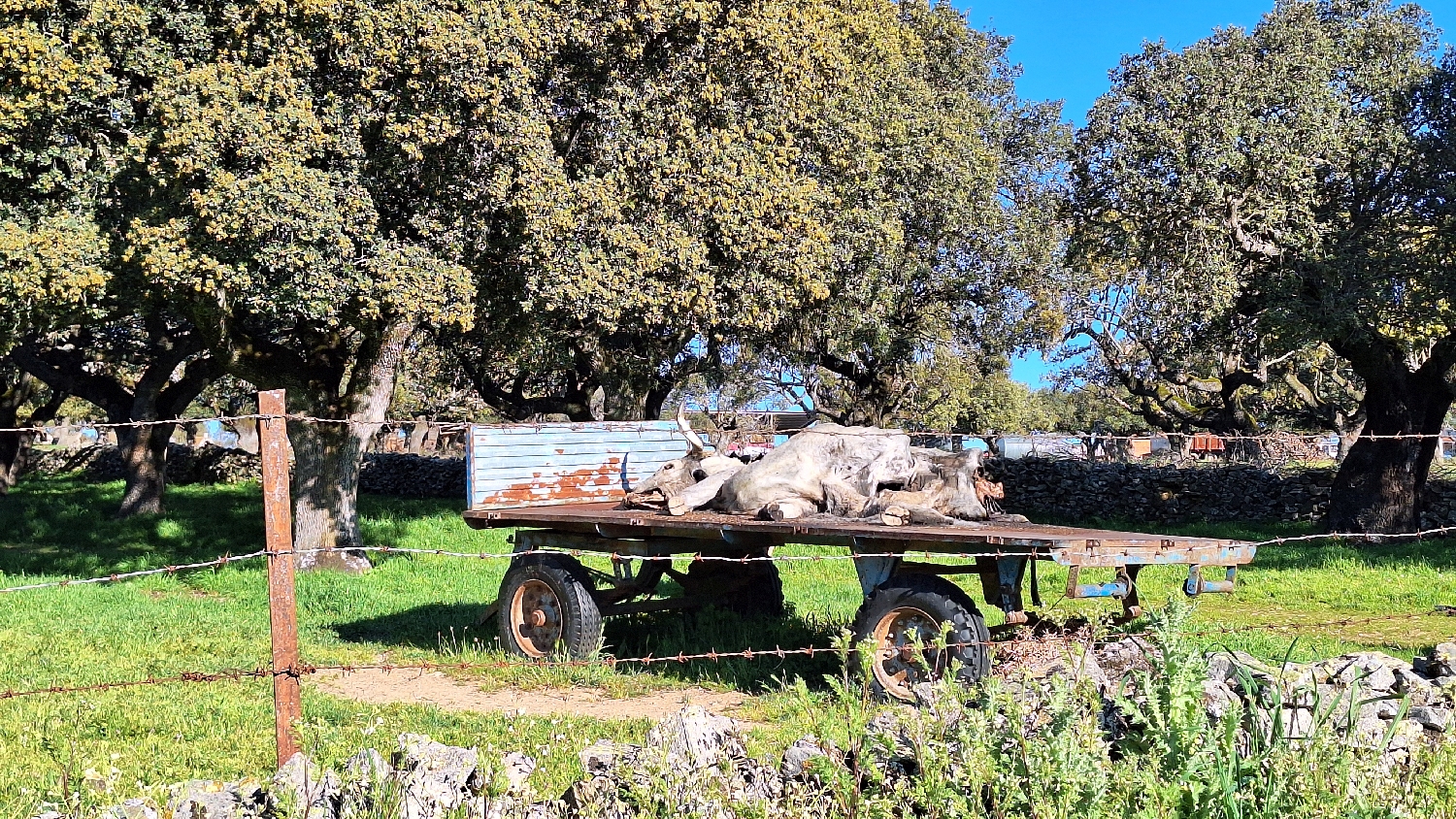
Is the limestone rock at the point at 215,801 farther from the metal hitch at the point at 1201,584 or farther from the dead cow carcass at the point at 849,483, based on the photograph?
the metal hitch at the point at 1201,584

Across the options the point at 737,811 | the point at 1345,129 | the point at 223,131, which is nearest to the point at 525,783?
the point at 737,811

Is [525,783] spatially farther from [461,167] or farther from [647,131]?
[647,131]

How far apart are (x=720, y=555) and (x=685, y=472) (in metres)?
0.76

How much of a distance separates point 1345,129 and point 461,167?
12.5 m

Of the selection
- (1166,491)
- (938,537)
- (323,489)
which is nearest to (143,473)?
(323,489)

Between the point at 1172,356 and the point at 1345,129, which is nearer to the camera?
the point at 1345,129

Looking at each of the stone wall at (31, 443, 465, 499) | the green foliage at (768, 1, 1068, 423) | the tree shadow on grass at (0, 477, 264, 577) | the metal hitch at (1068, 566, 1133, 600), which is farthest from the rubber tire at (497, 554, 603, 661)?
the stone wall at (31, 443, 465, 499)

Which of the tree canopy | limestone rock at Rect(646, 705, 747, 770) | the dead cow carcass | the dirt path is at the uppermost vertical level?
the tree canopy

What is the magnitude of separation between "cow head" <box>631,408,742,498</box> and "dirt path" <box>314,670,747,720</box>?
6.29 ft

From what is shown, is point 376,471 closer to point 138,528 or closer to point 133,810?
point 138,528

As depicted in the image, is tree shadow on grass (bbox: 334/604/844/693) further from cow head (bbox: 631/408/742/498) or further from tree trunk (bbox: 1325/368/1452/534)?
tree trunk (bbox: 1325/368/1452/534)

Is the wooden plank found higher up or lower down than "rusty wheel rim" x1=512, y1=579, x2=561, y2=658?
higher up

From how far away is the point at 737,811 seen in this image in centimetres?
421

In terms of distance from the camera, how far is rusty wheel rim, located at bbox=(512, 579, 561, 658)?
9477 millimetres
